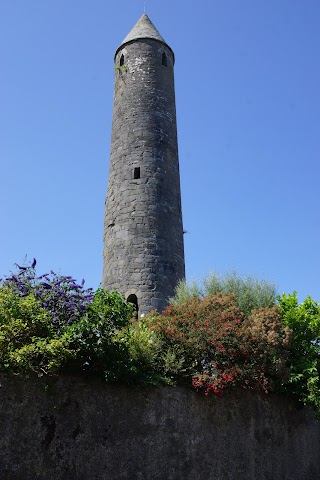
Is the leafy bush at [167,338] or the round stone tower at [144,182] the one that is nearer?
the leafy bush at [167,338]

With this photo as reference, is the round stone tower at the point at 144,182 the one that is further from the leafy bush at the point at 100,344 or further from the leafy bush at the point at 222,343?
the leafy bush at the point at 100,344

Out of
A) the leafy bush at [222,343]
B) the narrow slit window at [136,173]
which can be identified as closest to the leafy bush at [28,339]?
the leafy bush at [222,343]

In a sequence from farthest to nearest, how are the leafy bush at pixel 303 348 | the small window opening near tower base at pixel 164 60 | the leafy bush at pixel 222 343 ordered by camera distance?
1. the small window opening near tower base at pixel 164 60
2. the leafy bush at pixel 303 348
3. the leafy bush at pixel 222 343

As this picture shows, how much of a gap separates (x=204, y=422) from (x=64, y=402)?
293 centimetres

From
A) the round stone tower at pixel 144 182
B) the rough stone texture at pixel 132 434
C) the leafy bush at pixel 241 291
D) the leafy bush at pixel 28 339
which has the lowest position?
the rough stone texture at pixel 132 434

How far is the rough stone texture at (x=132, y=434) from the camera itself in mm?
7965

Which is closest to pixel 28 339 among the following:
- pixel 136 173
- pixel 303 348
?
pixel 303 348

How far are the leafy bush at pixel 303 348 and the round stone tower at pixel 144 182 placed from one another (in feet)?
17.2

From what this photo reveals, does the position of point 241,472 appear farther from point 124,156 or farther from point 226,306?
point 124,156

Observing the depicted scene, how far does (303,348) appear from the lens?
12367 millimetres

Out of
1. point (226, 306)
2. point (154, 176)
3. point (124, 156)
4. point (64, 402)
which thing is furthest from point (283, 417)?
point (124, 156)

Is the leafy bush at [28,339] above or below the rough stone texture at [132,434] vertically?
above

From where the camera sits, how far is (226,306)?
455 inches

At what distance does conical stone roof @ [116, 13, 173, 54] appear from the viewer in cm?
2083
